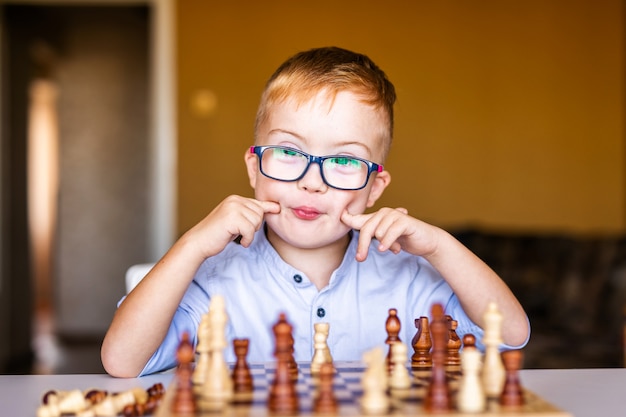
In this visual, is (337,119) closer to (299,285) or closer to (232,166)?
(299,285)

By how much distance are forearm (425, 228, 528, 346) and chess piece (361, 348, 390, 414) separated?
51 centimetres

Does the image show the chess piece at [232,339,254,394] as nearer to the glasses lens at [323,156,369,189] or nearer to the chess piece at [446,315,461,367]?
the chess piece at [446,315,461,367]

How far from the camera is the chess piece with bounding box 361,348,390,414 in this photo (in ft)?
2.60

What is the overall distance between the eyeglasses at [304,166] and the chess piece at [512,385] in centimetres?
56

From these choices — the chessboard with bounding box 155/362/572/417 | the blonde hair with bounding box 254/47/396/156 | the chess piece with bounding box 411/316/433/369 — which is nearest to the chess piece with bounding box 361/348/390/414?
the chessboard with bounding box 155/362/572/417

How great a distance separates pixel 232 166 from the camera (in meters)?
5.04

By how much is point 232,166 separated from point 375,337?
11.9 ft

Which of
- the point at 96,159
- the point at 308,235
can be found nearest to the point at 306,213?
the point at 308,235

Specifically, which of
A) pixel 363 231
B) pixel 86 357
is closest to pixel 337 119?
pixel 363 231

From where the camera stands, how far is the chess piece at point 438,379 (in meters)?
0.81

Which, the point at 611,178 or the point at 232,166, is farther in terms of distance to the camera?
the point at 611,178

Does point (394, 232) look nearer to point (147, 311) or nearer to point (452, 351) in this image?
point (452, 351)

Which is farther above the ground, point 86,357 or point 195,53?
point 195,53

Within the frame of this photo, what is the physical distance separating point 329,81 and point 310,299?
0.39 metres
